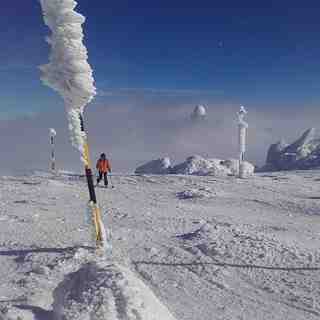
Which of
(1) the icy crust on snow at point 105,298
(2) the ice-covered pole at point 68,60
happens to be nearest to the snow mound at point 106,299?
(1) the icy crust on snow at point 105,298

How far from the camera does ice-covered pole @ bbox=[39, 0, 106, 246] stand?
964 cm

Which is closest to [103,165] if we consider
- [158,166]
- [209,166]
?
[209,166]

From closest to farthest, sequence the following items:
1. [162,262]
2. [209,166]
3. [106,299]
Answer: [106,299] → [162,262] → [209,166]

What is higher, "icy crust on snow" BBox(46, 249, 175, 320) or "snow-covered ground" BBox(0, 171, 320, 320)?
"icy crust on snow" BBox(46, 249, 175, 320)

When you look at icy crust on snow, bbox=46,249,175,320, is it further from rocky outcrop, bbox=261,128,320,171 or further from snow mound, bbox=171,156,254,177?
rocky outcrop, bbox=261,128,320,171

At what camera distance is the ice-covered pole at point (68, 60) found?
9.64 m

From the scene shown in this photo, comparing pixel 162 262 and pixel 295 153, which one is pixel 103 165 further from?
pixel 295 153

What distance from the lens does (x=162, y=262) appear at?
1051 centimetres

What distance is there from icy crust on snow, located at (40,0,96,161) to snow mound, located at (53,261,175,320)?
4398 mm

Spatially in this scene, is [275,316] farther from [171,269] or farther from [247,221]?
[247,221]

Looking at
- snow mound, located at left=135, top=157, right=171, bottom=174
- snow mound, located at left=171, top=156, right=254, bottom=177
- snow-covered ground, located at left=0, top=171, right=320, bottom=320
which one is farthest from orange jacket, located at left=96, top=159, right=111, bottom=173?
snow mound, located at left=135, top=157, right=171, bottom=174

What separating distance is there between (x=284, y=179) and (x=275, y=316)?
23203mm

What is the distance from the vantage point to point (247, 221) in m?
16.1

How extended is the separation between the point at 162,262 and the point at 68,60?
487cm
